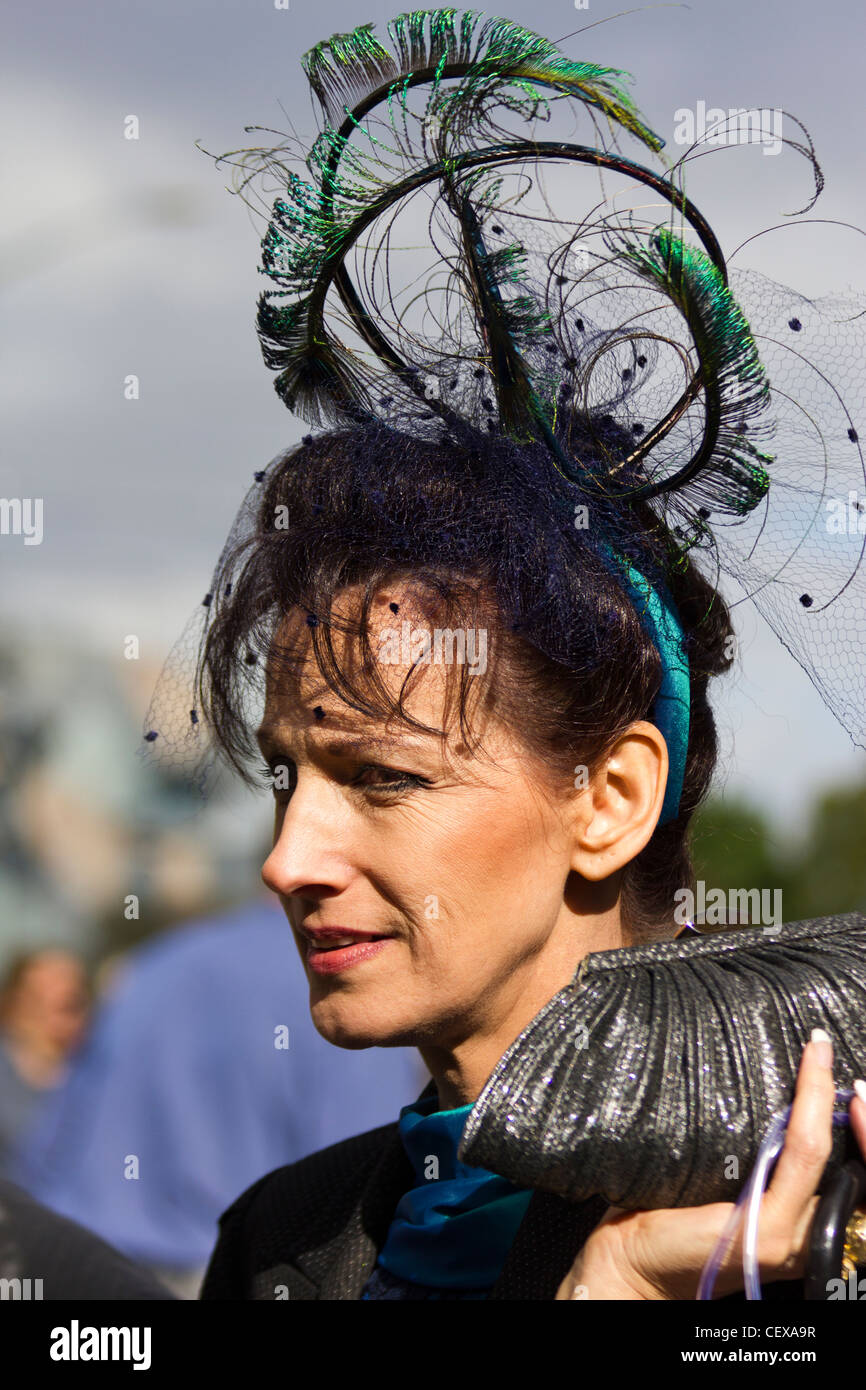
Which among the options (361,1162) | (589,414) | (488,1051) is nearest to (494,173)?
(589,414)

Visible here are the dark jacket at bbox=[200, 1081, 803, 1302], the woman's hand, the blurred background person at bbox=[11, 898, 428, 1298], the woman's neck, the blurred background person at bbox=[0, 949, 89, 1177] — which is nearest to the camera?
the woman's hand

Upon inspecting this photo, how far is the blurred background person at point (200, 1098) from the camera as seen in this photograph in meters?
3.45

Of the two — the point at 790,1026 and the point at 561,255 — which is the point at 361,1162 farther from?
the point at 561,255

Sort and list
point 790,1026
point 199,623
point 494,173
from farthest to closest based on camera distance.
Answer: point 199,623, point 494,173, point 790,1026

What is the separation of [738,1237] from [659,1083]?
180mm

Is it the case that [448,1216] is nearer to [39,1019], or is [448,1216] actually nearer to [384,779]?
[384,779]

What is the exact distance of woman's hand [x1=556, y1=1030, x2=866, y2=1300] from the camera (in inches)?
55.8

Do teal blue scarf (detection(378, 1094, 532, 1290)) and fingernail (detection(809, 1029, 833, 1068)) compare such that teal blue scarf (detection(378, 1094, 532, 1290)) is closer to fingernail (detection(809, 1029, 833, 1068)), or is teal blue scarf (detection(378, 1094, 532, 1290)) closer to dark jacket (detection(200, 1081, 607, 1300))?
dark jacket (detection(200, 1081, 607, 1300))

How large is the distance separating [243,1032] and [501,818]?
2035 millimetres

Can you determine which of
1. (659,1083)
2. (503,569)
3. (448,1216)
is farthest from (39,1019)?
(659,1083)

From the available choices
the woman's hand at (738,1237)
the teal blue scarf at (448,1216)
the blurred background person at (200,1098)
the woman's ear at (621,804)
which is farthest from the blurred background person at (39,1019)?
the woman's hand at (738,1237)

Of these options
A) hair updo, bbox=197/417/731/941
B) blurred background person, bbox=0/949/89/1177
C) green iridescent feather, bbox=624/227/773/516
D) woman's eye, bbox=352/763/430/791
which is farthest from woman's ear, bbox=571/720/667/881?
blurred background person, bbox=0/949/89/1177

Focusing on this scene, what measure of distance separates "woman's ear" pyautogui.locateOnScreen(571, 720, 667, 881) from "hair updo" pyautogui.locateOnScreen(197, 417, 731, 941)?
1.2 inches

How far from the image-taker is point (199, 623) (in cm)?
220
